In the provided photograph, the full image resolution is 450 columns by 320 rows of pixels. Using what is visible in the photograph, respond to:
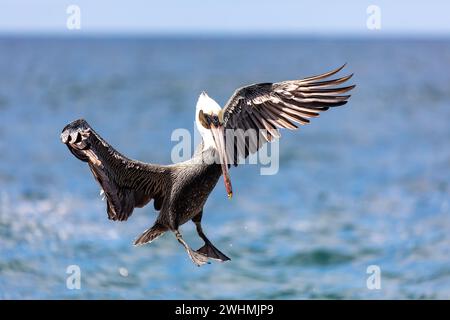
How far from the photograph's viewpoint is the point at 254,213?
28406mm

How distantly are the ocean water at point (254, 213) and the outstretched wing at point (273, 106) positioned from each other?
976 centimetres

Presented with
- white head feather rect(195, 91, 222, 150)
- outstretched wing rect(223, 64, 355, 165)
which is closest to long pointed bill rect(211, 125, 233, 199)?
white head feather rect(195, 91, 222, 150)

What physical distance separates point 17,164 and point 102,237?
13468mm

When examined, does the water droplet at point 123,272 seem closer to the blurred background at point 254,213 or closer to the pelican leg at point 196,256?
the blurred background at point 254,213

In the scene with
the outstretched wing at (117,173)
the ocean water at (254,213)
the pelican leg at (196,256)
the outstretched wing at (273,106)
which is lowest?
the pelican leg at (196,256)

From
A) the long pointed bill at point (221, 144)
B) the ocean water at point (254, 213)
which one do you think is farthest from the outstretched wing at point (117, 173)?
the ocean water at point (254, 213)

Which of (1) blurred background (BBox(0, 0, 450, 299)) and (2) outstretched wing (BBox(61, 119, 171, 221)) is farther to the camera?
(1) blurred background (BBox(0, 0, 450, 299))

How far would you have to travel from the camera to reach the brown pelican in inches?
336

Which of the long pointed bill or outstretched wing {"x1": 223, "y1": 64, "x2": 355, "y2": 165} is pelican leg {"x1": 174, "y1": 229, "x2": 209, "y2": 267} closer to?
the long pointed bill

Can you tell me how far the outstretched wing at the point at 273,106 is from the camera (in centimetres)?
932

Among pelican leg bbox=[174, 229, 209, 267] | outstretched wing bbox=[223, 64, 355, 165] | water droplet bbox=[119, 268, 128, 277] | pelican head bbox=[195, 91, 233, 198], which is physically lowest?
pelican leg bbox=[174, 229, 209, 267]

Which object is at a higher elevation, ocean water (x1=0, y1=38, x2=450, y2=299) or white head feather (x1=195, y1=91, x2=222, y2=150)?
ocean water (x1=0, y1=38, x2=450, y2=299)

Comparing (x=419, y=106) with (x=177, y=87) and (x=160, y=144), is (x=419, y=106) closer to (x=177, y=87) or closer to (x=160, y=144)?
(x=177, y=87)
